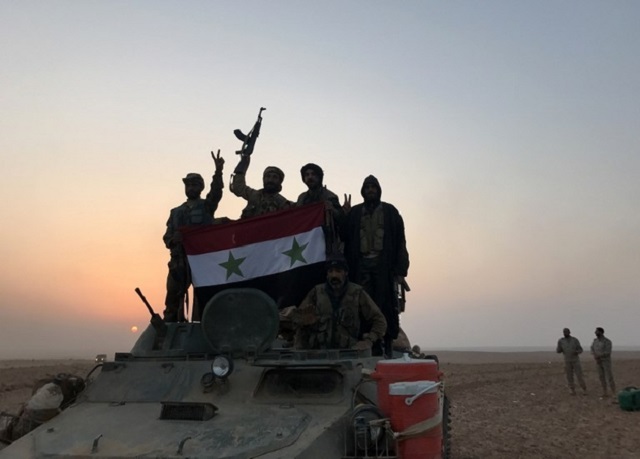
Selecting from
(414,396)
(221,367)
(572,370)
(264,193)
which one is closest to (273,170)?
(264,193)

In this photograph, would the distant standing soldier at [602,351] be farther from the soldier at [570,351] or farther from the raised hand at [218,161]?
the raised hand at [218,161]

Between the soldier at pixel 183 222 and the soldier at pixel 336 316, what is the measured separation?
2.35 meters

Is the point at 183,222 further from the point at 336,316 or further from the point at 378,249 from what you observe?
the point at 336,316

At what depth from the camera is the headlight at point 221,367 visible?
19.2 feet

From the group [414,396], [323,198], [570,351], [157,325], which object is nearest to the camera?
[414,396]

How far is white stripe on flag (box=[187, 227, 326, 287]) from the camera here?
28.9 feet

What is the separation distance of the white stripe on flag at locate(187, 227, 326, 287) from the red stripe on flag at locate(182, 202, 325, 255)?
2.7 inches

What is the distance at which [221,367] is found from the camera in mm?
5875

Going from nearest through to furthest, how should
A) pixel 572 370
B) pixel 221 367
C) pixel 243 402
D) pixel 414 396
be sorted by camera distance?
pixel 414 396, pixel 243 402, pixel 221 367, pixel 572 370

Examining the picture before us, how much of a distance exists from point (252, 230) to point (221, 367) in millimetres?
3286

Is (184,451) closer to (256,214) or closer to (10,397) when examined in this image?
(256,214)

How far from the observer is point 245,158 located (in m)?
10.8

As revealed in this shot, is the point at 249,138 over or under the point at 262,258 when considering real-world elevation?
over

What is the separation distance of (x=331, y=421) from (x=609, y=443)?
9103mm
